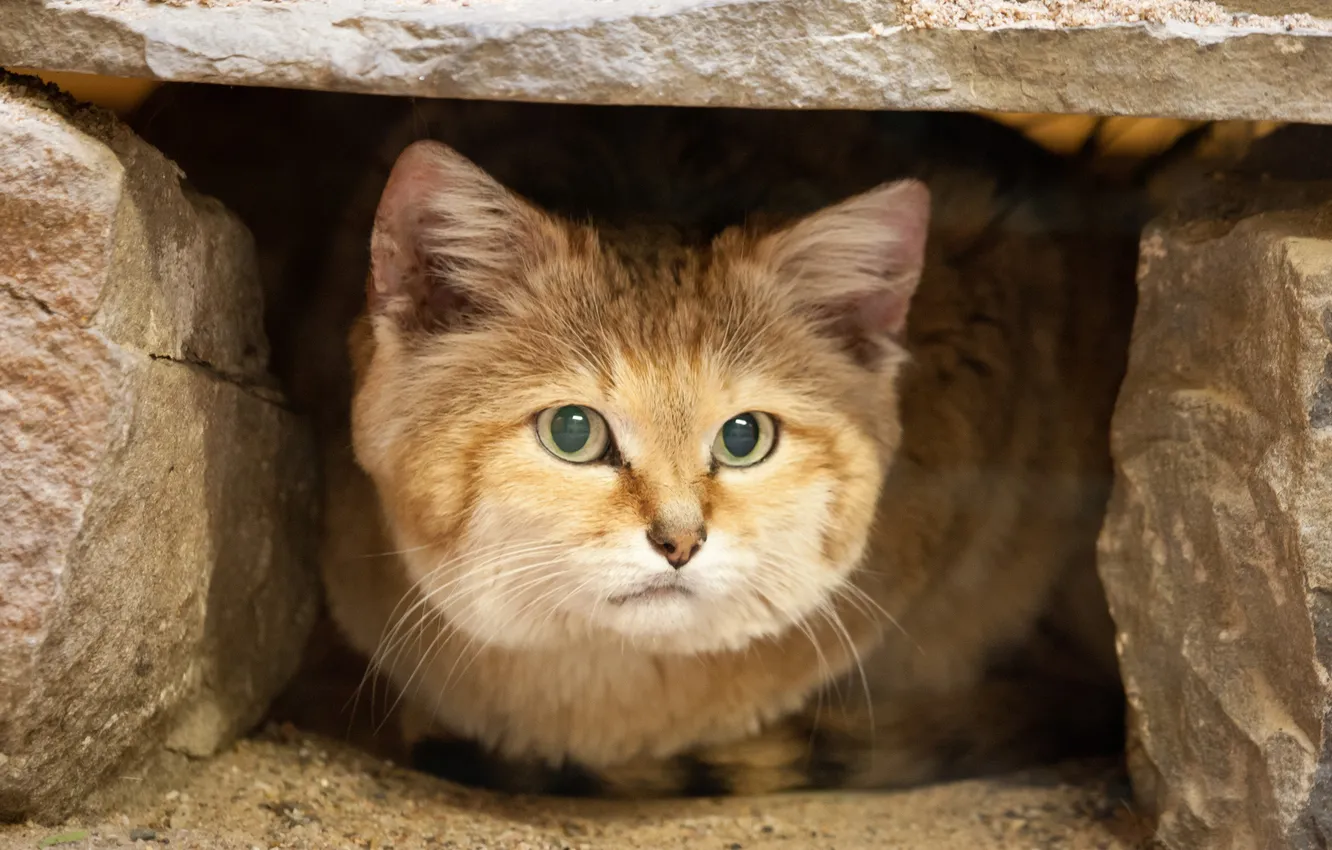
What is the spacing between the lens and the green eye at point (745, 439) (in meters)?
1.96

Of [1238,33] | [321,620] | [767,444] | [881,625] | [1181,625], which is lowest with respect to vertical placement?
[321,620]

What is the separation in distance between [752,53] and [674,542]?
0.67 meters

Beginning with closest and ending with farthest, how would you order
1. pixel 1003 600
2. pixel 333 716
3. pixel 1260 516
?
pixel 1260 516 < pixel 333 716 < pixel 1003 600

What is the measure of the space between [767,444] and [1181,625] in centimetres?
68

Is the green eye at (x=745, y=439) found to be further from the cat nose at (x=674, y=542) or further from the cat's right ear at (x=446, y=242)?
the cat's right ear at (x=446, y=242)

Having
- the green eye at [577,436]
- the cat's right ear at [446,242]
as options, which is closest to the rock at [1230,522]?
the green eye at [577,436]

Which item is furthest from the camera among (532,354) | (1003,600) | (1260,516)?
(1003,600)

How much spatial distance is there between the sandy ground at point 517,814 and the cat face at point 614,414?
1.04 feet

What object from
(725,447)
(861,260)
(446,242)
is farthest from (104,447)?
(861,260)

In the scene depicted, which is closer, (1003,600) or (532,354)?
(532,354)

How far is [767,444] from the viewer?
200 centimetres

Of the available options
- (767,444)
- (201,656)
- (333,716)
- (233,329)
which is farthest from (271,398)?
(767,444)

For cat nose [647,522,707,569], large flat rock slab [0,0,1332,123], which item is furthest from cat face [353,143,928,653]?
large flat rock slab [0,0,1332,123]

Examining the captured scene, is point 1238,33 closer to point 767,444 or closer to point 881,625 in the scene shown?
point 767,444
